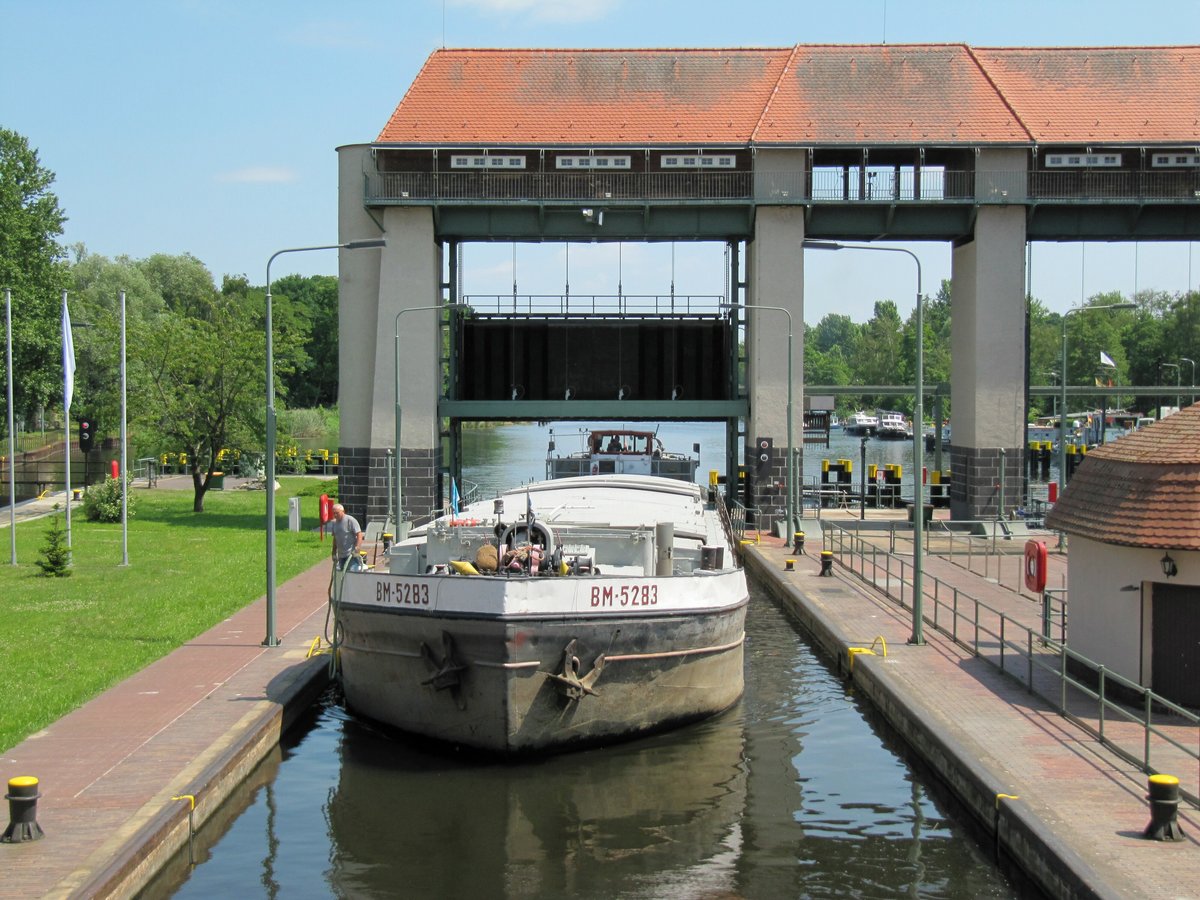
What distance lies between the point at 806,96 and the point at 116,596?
25244 millimetres

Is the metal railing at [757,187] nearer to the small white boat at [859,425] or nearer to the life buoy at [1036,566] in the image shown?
the life buoy at [1036,566]

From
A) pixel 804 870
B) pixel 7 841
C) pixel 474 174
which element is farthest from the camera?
pixel 474 174

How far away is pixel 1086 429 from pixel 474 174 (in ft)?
266

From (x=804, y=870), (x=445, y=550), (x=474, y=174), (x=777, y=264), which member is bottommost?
(x=804, y=870)

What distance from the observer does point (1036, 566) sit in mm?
18828

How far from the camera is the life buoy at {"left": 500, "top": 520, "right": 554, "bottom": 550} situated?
53.9 ft

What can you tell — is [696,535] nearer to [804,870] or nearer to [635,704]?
[635,704]

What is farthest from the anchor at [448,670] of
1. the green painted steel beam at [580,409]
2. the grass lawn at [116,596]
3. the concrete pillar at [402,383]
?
the green painted steel beam at [580,409]

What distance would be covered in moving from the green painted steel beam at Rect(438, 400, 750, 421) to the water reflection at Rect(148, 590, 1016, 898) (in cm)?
2215

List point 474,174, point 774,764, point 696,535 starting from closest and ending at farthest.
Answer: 1. point 774,764
2. point 696,535
3. point 474,174

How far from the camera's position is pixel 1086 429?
107 metres

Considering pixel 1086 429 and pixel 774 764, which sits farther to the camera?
pixel 1086 429

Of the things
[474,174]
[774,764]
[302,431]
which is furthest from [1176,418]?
[302,431]

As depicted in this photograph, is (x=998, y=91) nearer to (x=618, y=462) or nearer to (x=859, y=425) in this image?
(x=618, y=462)
